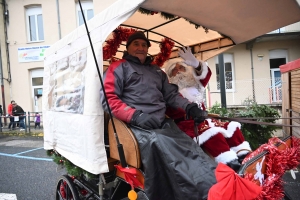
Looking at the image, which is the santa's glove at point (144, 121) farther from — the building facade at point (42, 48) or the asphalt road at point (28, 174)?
the building facade at point (42, 48)

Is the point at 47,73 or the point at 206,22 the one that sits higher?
the point at 206,22

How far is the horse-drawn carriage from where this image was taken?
2.22m

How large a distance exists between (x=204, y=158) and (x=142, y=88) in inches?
35.6

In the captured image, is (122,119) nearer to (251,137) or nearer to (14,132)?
(251,137)

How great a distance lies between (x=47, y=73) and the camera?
3.55 m

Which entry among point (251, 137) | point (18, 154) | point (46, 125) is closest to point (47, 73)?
point (46, 125)

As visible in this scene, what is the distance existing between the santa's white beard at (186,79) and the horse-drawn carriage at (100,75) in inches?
20.8

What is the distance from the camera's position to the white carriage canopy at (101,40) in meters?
2.38

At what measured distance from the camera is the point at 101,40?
233cm

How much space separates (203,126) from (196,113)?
10.4 inches

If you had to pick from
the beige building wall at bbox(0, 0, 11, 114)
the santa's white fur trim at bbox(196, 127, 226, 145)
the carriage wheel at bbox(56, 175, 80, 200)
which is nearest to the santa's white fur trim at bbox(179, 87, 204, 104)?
the santa's white fur trim at bbox(196, 127, 226, 145)

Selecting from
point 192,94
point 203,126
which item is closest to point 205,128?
point 203,126

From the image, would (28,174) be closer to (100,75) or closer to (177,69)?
(177,69)

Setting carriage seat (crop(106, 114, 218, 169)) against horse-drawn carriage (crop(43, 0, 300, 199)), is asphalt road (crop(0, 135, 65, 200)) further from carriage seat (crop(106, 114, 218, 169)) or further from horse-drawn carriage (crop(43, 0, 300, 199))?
carriage seat (crop(106, 114, 218, 169))
